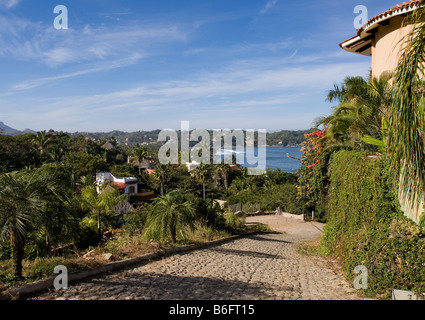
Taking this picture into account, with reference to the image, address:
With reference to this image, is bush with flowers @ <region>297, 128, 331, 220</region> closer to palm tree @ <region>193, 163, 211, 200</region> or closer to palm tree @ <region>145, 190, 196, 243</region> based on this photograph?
palm tree @ <region>145, 190, 196, 243</region>

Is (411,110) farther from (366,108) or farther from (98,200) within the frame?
(98,200)

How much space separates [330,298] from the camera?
21.2 feet

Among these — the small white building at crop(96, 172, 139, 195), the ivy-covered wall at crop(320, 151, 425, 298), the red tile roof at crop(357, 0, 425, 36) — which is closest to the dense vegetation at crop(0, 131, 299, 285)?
the ivy-covered wall at crop(320, 151, 425, 298)

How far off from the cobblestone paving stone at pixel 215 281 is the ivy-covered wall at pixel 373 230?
722mm

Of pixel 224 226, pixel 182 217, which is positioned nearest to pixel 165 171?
pixel 224 226

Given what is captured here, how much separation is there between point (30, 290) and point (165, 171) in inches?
1942

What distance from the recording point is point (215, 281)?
7.37 m

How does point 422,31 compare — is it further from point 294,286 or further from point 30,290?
point 30,290

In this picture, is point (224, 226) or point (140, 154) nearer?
point (224, 226)

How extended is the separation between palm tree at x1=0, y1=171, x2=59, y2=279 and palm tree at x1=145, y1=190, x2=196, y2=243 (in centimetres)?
500

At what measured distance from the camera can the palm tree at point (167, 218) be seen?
35.6 ft

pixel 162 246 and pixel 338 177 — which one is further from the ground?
pixel 338 177

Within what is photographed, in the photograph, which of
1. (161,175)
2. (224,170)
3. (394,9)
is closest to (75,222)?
(394,9)
